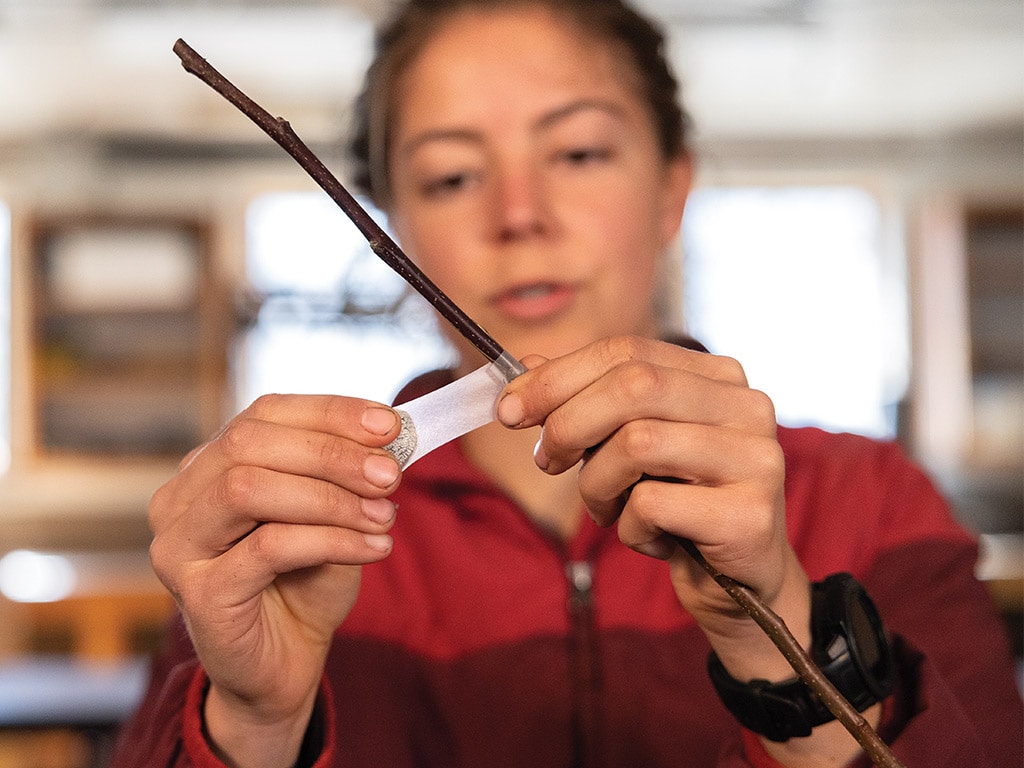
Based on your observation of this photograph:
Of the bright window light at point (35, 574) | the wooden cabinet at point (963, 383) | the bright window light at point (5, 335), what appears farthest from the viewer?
the wooden cabinet at point (963, 383)

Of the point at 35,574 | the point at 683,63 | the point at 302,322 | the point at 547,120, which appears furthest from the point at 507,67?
the point at 35,574

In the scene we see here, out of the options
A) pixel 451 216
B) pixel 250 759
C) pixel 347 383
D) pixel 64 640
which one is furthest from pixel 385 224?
pixel 347 383

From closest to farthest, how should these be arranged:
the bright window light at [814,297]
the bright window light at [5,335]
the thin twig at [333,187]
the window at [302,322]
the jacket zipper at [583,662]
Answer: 1. the thin twig at [333,187]
2. the jacket zipper at [583,662]
3. the window at [302,322]
4. the bright window light at [5,335]
5. the bright window light at [814,297]

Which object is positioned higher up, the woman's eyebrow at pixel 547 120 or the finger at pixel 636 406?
the woman's eyebrow at pixel 547 120

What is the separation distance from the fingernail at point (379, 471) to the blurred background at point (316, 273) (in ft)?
12.4

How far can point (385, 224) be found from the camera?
3.72 ft

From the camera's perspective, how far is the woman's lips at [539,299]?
87 cm

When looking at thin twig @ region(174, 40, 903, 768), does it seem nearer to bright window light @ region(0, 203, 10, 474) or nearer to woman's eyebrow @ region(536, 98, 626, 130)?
woman's eyebrow @ region(536, 98, 626, 130)

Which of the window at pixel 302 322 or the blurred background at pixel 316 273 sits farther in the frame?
the window at pixel 302 322

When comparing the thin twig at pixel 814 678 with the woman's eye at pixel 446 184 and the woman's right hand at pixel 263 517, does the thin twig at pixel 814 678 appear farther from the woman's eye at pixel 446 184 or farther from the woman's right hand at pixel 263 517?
the woman's eye at pixel 446 184

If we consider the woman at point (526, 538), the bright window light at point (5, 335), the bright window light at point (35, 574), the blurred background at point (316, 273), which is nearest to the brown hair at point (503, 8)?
the woman at point (526, 538)

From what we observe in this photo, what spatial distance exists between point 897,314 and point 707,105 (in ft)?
4.66

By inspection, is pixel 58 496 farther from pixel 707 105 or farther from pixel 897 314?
pixel 897 314

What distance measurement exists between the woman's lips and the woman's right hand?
1.04ft
